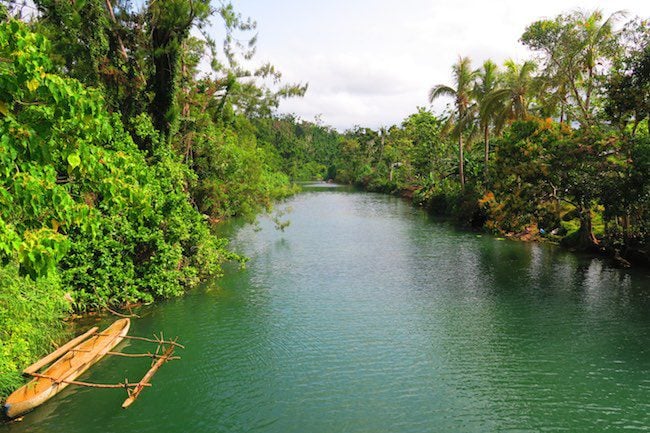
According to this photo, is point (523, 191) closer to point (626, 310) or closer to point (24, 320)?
point (626, 310)

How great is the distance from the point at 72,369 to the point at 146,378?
4.94ft

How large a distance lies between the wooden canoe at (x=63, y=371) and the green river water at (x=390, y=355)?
1.05 ft

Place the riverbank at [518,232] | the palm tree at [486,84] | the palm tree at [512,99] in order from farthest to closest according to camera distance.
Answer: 1. the palm tree at [486,84]
2. the palm tree at [512,99]
3. the riverbank at [518,232]

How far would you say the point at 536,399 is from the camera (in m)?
9.44

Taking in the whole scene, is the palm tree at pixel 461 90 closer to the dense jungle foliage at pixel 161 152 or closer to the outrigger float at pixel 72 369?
the dense jungle foliage at pixel 161 152

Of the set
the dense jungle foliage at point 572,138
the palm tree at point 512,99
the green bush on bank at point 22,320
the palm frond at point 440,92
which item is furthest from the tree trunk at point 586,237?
the green bush on bank at point 22,320

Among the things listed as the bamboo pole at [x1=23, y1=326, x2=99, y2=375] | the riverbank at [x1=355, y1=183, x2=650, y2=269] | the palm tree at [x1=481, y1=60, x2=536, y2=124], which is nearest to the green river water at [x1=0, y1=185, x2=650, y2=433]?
the bamboo pole at [x1=23, y1=326, x2=99, y2=375]

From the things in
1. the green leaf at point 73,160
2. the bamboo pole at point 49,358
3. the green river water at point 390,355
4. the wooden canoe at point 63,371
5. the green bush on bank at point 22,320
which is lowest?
the green river water at point 390,355

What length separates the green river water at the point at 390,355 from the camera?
28.9 ft

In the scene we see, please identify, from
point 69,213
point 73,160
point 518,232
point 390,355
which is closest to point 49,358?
point 69,213

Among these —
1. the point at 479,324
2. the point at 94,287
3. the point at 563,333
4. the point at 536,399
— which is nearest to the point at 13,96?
the point at 94,287

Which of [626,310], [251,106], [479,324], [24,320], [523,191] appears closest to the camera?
[24,320]

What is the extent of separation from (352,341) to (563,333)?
5.88 metres

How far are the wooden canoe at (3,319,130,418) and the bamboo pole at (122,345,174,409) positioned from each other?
1227 mm
